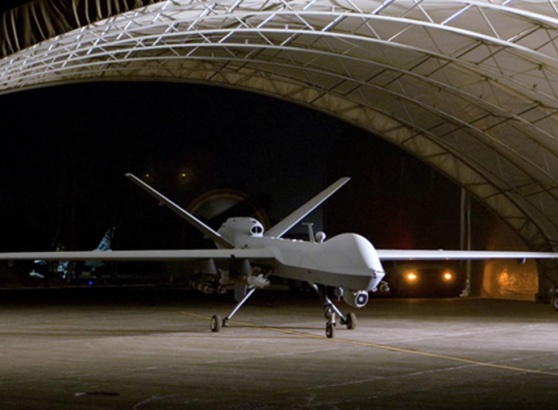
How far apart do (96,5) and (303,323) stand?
488 inches

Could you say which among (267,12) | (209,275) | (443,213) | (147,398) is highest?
(267,12)

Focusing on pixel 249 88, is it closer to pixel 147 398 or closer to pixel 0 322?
pixel 0 322

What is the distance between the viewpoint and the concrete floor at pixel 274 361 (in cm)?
1149

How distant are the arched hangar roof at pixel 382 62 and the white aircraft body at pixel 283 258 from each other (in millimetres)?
5504

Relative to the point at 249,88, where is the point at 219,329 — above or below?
below

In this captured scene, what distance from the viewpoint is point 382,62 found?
30.7m

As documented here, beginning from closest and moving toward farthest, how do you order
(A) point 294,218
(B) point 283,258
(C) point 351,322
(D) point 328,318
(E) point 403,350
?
1. (E) point 403,350
2. (D) point 328,318
3. (B) point 283,258
4. (C) point 351,322
5. (A) point 294,218

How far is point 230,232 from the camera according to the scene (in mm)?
24703

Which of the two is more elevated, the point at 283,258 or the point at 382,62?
the point at 382,62

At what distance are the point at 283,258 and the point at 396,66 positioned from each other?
11.9 meters

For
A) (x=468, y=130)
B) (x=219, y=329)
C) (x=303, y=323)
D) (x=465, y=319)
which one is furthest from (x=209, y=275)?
(x=468, y=130)

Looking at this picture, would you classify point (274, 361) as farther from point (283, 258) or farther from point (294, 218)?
point (294, 218)

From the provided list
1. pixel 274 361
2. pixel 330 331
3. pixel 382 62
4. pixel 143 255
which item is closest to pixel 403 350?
pixel 330 331

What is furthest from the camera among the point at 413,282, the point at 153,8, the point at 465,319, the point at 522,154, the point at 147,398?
the point at 413,282
